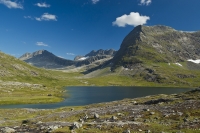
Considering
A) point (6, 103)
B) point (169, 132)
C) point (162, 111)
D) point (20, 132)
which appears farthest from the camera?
point (6, 103)

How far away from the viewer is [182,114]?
39219 mm

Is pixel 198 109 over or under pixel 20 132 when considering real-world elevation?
over

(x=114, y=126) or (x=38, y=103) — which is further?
(x=38, y=103)

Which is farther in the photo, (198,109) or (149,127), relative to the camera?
(198,109)

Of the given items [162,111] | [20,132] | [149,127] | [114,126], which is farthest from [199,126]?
[20,132]

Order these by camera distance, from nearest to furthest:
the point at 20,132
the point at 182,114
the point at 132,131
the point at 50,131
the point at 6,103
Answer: the point at 132,131
the point at 50,131
the point at 20,132
the point at 182,114
the point at 6,103

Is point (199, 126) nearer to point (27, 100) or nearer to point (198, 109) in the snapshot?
point (198, 109)

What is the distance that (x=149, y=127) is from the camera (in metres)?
31.3

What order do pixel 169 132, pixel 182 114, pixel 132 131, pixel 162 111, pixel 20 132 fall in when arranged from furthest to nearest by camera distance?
pixel 162 111, pixel 182 114, pixel 20 132, pixel 132 131, pixel 169 132

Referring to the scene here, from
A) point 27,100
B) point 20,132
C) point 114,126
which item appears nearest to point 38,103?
point 27,100

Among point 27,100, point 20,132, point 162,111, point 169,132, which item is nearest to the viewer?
point 169,132

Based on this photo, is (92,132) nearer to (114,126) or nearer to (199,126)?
(114,126)

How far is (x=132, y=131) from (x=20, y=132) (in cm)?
2047

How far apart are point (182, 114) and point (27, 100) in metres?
117
